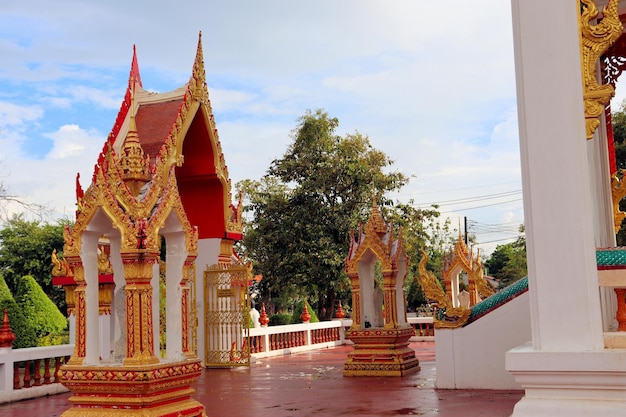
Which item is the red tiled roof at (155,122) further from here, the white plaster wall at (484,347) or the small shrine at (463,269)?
the small shrine at (463,269)

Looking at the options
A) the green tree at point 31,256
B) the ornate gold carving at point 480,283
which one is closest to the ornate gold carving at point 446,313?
the ornate gold carving at point 480,283

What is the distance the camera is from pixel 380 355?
11.3 meters

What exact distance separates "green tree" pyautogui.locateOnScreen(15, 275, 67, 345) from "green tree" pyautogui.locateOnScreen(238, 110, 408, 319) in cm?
998

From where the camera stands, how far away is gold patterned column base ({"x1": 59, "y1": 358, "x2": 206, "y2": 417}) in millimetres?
5945

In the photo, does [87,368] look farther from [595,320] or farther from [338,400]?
[595,320]

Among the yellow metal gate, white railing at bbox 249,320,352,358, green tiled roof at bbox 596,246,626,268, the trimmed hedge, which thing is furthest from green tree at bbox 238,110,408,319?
green tiled roof at bbox 596,246,626,268

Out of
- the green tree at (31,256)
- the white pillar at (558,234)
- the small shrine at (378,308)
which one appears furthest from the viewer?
the green tree at (31,256)

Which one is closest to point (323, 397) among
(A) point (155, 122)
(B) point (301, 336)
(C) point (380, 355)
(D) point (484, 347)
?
(D) point (484, 347)

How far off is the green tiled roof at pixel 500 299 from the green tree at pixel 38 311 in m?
8.60

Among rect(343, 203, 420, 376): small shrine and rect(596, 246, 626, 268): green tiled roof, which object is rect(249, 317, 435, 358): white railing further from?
rect(596, 246, 626, 268): green tiled roof

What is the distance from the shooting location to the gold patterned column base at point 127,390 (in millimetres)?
5945

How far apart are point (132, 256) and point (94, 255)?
1.94 feet

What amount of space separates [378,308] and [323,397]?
390 cm

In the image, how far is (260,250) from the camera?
80.4 ft
